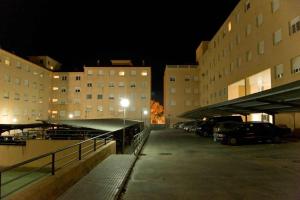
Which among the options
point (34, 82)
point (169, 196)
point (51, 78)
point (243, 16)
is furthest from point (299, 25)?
point (51, 78)

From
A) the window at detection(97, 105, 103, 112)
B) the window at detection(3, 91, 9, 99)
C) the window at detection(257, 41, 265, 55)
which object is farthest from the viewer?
the window at detection(97, 105, 103, 112)

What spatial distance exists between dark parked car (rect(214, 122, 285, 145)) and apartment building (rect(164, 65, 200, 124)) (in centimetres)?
4895

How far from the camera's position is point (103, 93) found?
7269 centimetres

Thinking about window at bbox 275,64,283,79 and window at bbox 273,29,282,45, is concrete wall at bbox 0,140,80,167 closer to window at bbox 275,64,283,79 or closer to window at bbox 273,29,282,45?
window at bbox 275,64,283,79

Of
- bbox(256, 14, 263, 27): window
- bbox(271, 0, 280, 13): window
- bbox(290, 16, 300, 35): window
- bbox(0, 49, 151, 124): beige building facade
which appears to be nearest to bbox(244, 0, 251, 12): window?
bbox(256, 14, 263, 27): window

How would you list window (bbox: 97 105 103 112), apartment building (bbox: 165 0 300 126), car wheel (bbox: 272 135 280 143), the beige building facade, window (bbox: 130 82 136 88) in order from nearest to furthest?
car wheel (bbox: 272 135 280 143) → apartment building (bbox: 165 0 300 126) → the beige building facade → window (bbox: 97 105 103 112) → window (bbox: 130 82 136 88)

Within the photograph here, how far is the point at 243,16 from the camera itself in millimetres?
37312

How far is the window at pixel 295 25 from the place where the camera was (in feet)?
81.1

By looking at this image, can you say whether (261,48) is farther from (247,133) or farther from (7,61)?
(7,61)

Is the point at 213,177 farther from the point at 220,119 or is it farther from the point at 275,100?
the point at 220,119

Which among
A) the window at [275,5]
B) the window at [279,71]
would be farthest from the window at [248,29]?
the window at [279,71]

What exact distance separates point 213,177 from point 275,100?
12554mm

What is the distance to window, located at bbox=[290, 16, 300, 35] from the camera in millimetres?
24734

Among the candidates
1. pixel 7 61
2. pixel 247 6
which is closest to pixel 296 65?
pixel 247 6
